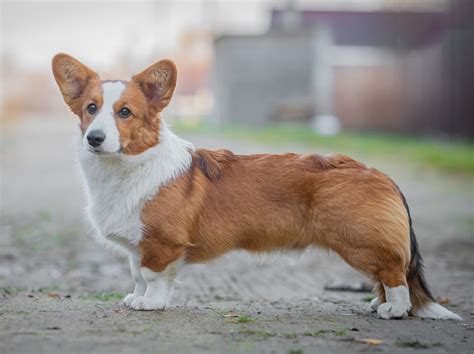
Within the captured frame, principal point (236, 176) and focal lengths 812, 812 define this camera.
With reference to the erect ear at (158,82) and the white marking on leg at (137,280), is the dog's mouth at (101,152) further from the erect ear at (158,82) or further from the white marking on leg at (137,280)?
the white marking on leg at (137,280)

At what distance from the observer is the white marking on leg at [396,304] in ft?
16.4

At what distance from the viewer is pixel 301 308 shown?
5.43 meters

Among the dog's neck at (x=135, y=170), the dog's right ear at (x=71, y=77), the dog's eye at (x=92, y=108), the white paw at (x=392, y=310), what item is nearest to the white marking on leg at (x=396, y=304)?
the white paw at (x=392, y=310)

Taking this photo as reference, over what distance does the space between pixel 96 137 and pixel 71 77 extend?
66 cm

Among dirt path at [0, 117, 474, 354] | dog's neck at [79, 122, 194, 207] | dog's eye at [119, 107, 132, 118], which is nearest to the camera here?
dirt path at [0, 117, 474, 354]

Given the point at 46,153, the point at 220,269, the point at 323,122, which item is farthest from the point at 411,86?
the point at 220,269

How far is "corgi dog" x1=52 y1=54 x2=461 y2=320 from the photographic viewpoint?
498 centimetres

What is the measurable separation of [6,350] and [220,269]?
3.92 meters

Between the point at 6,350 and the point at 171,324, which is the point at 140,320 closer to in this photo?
the point at 171,324

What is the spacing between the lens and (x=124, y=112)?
4.95 m

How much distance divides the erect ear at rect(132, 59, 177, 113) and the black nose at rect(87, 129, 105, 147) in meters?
0.48

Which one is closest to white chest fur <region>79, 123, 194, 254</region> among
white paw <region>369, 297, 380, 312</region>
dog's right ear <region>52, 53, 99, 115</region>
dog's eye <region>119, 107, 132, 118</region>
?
dog's eye <region>119, 107, 132, 118</region>

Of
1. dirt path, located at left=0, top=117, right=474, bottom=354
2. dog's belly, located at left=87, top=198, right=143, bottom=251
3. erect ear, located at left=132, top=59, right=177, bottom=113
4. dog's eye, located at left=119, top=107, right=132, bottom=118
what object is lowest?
dirt path, located at left=0, top=117, right=474, bottom=354

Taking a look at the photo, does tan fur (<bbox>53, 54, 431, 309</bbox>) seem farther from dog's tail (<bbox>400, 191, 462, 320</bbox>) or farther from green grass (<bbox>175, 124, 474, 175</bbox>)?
green grass (<bbox>175, 124, 474, 175</bbox>)
